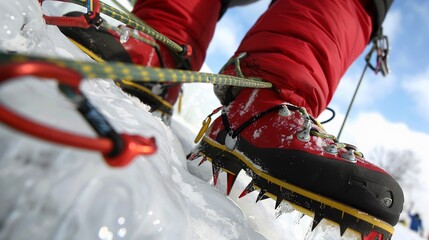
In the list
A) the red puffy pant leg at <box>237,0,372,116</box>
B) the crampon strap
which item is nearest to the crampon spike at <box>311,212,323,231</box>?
the red puffy pant leg at <box>237,0,372,116</box>

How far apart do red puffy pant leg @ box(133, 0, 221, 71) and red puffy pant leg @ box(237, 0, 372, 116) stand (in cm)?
23

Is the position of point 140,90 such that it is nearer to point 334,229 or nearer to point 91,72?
point 334,229

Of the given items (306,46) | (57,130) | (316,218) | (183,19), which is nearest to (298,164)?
(316,218)

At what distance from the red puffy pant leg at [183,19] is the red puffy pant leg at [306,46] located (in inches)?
8.9

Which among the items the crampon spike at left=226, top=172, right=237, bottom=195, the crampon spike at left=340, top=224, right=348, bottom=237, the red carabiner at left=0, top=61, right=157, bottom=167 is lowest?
the crampon spike at left=226, top=172, right=237, bottom=195

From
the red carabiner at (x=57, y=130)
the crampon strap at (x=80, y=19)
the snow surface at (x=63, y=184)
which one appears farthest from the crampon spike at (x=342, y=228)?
the crampon strap at (x=80, y=19)

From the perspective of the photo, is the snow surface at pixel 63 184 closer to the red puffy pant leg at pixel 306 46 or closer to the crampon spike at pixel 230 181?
the crampon spike at pixel 230 181

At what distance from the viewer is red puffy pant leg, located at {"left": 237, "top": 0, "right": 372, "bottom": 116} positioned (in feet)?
2.74

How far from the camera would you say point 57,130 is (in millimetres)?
179

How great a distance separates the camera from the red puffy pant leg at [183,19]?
1.10 metres

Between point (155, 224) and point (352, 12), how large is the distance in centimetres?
91

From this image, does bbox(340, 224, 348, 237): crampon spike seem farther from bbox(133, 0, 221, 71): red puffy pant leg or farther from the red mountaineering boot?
bbox(133, 0, 221, 71): red puffy pant leg

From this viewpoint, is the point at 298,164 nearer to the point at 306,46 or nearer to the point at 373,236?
the point at 373,236

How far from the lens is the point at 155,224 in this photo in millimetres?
320
